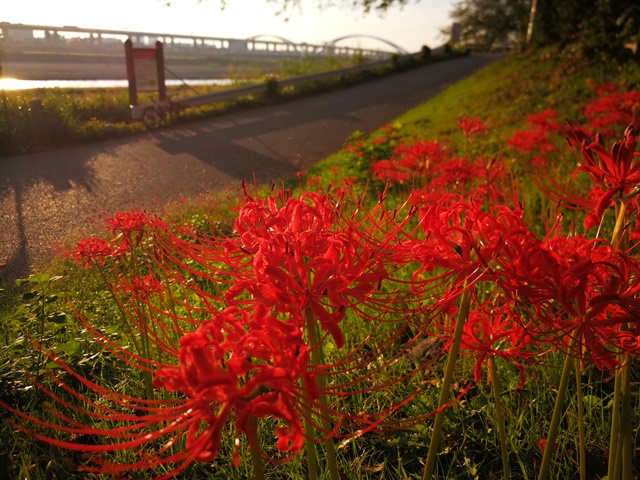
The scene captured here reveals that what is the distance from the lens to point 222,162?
16.7ft

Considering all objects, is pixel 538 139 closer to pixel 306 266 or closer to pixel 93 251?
pixel 93 251

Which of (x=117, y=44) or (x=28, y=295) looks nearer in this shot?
(x=28, y=295)

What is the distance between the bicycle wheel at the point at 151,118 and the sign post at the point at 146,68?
5.06ft

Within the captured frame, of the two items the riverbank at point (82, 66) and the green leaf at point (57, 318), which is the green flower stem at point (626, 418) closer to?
the green leaf at point (57, 318)

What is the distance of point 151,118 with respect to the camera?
7473 mm

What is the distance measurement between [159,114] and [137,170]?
10.3 feet

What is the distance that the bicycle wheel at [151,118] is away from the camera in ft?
23.6

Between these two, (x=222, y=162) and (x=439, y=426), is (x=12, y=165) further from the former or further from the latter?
(x=439, y=426)

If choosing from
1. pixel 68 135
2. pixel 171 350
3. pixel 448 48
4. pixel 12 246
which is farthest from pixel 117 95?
pixel 448 48

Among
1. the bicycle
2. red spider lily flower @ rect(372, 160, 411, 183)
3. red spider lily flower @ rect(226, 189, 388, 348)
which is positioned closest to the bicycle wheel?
the bicycle

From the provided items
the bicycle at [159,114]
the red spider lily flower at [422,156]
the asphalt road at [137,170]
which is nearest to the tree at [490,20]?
the asphalt road at [137,170]

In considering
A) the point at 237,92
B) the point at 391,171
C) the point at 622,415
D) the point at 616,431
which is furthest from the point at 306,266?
the point at 237,92

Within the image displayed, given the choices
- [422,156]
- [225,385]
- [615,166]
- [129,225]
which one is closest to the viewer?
[225,385]

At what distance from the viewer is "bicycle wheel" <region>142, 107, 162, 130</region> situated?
7.19 meters
